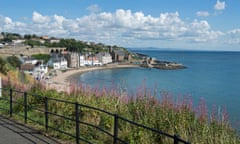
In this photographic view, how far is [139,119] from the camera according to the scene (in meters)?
7.38

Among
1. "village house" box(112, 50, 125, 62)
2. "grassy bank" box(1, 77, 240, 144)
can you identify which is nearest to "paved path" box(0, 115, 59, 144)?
"grassy bank" box(1, 77, 240, 144)

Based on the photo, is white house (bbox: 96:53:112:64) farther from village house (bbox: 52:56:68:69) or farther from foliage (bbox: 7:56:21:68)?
foliage (bbox: 7:56:21:68)

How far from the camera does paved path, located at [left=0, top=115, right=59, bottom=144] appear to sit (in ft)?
20.9

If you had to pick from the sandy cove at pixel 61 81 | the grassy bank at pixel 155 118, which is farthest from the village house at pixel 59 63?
the grassy bank at pixel 155 118

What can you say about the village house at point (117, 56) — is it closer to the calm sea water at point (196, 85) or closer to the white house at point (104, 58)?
the white house at point (104, 58)

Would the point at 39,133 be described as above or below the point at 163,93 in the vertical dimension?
below

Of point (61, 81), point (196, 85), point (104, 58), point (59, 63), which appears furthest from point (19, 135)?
point (104, 58)

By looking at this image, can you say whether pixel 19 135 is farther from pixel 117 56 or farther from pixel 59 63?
pixel 117 56

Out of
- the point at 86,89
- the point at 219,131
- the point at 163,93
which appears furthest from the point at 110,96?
the point at 219,131

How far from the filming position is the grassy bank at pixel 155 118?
6.35 meters

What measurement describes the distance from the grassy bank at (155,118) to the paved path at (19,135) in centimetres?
39

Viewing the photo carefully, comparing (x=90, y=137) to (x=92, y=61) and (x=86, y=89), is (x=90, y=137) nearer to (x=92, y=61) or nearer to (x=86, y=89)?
(x=86, y=89)

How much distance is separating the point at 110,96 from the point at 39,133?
2.77m

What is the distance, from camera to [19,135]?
690 centimetres
